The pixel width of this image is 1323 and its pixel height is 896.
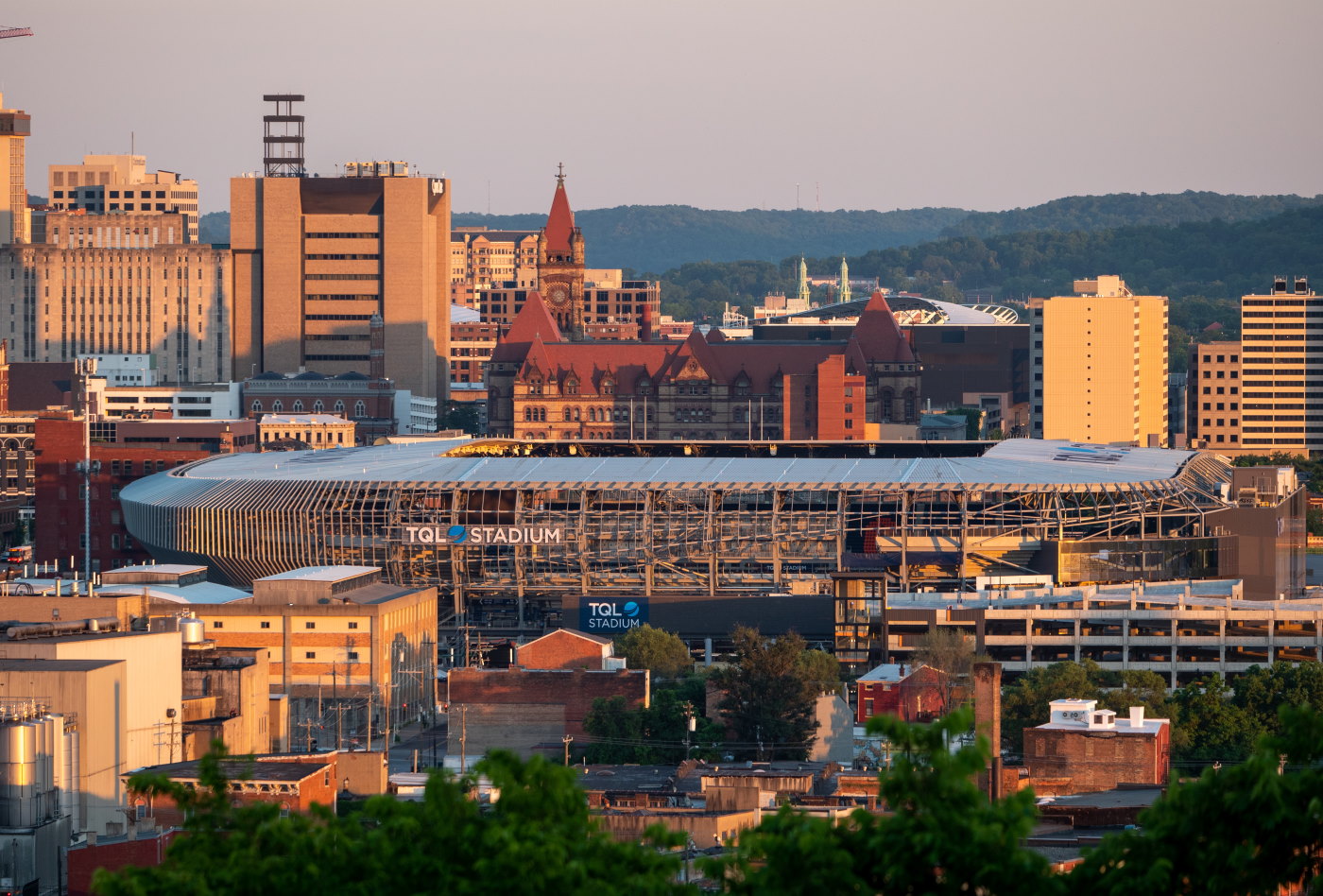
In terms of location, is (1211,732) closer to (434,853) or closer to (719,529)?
(719,529)

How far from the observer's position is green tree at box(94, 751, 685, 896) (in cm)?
3288

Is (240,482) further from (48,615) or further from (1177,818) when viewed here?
(1177,818)

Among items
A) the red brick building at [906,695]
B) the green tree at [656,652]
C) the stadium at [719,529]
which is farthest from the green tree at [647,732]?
the stadium at [719,529]

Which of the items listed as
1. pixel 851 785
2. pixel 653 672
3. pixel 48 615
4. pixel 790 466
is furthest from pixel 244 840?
pixel 790 466

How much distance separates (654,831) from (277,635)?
78.4 metres

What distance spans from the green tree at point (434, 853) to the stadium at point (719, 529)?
98819 mm

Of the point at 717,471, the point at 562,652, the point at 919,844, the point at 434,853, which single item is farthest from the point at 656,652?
the point at 919,844

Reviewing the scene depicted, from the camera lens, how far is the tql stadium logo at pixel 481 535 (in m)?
139

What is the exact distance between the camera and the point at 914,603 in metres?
122

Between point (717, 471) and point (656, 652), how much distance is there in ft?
108

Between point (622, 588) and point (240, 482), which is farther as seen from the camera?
point (240, 482)

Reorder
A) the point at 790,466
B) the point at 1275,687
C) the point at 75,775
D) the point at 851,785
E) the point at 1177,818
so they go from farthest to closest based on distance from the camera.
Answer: the point at 790,466 < the point at 1275,687 < the point at 851,785 < the point at 75,775 < the point at 1177,818

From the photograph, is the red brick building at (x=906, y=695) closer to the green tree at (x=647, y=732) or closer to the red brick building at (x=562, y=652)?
the green tree at (x=647, y=732)

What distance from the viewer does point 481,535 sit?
139625mm
